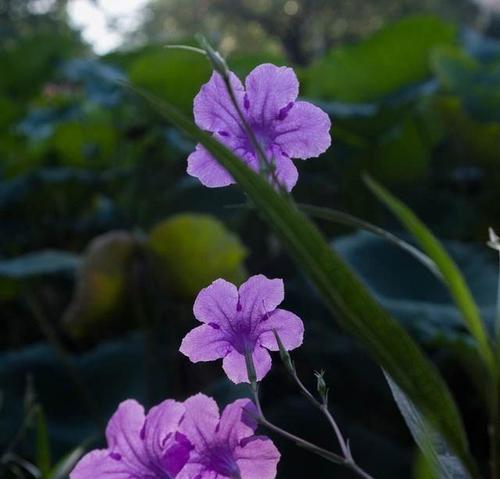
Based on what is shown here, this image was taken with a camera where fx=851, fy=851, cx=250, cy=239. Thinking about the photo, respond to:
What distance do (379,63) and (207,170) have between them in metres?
1.71

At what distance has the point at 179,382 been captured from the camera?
4.58ft

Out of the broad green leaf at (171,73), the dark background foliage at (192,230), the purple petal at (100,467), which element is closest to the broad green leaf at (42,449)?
the dark background foliage at (192,230)

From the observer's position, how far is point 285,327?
0.28 metres

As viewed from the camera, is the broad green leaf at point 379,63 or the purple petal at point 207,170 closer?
the purple petal at point 207,170

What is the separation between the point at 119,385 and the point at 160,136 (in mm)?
707

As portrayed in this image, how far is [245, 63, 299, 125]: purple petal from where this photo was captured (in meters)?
0.28

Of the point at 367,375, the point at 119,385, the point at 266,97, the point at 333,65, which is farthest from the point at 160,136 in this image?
the point at 266,97

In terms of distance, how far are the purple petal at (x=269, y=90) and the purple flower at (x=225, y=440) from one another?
10 cm

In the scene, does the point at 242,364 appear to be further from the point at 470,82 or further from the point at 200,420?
the point at 470,82

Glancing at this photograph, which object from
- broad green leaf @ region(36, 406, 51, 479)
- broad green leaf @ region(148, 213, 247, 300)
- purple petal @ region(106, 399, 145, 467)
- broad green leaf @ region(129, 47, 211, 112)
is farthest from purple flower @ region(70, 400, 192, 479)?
broad green leaf @ region(129, 47, 211, 112)

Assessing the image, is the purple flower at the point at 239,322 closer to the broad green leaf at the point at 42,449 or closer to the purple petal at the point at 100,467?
the purple petal at the point at 100,467

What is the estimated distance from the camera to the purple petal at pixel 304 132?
28cm

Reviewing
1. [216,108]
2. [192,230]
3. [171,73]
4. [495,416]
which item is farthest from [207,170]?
[171,73]

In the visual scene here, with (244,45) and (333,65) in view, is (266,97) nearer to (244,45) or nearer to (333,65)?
(333,65)
